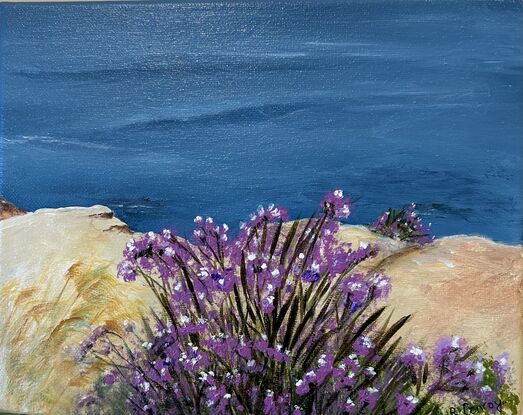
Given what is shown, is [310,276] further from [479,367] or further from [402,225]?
[479,367]

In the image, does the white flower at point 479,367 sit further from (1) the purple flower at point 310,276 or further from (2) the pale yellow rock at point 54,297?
(2) the pale yellow rock at point 54,297

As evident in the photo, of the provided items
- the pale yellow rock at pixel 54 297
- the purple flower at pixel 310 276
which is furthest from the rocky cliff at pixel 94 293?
the purple flower at pixel 310 276

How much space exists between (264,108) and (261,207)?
1.21 ft

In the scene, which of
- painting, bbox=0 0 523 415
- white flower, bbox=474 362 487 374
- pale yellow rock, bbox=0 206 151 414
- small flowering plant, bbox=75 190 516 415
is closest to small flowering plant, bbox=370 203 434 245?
painting, bbox=0 0 523 415

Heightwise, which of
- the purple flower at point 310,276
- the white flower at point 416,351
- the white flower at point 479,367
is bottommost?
the white flower at point 479,367

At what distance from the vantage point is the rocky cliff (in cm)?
248

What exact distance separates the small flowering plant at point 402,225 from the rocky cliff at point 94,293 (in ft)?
0.10

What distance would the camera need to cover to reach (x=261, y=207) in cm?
259

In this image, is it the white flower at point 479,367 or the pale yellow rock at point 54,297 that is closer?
the white flower at point 479,367

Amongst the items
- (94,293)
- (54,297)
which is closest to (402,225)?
(94,293)

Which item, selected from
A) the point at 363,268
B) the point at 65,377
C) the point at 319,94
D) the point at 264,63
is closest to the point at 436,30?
the point at 319,94

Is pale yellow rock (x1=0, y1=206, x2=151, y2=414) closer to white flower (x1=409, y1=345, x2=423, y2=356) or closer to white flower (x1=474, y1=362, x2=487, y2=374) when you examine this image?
white flower (x1=409, y1=345, x2=423, y2=356)

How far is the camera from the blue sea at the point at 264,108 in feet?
8.15

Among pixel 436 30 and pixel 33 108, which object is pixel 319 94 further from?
pixel 33 108
